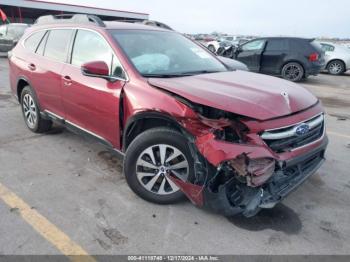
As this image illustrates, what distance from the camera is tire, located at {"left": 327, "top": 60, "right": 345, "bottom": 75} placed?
611 inches

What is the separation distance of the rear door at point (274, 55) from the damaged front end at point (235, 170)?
33.7ft

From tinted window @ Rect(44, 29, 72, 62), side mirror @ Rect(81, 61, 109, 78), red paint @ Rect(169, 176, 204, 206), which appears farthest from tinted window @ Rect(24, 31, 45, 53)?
red paint @ Rect(169, 176, 204, 206)

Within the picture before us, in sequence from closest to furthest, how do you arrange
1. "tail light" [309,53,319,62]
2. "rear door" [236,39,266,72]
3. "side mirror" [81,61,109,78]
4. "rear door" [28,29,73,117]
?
"side mirror" [81,61,109,78] < "rear door" [28,29,73,117] < "tail light" [309,53,319,62] < "rear door" [236,39,266,72]

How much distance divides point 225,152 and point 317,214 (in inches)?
53.2

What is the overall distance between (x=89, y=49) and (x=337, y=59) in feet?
46.5

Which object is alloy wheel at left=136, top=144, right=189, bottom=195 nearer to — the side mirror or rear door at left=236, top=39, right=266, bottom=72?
the side mirror

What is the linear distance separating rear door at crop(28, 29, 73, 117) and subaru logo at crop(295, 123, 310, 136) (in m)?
3.02

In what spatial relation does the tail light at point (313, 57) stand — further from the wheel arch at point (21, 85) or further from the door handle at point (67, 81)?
the door handle at point (67, 81)

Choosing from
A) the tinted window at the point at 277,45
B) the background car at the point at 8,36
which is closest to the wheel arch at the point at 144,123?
the tinted window at the point at 277,45

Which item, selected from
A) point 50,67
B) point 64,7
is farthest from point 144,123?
point 64,7

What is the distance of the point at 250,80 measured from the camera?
12.6 feet

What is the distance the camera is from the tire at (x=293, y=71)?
12.3 m

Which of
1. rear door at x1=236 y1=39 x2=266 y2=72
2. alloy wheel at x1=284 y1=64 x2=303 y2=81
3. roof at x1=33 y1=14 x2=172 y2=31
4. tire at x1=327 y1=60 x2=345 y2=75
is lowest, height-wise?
tire at x1=327 y1=60 x2=345 y2=75

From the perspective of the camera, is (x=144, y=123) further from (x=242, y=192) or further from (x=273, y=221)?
(x=273, y=221)
